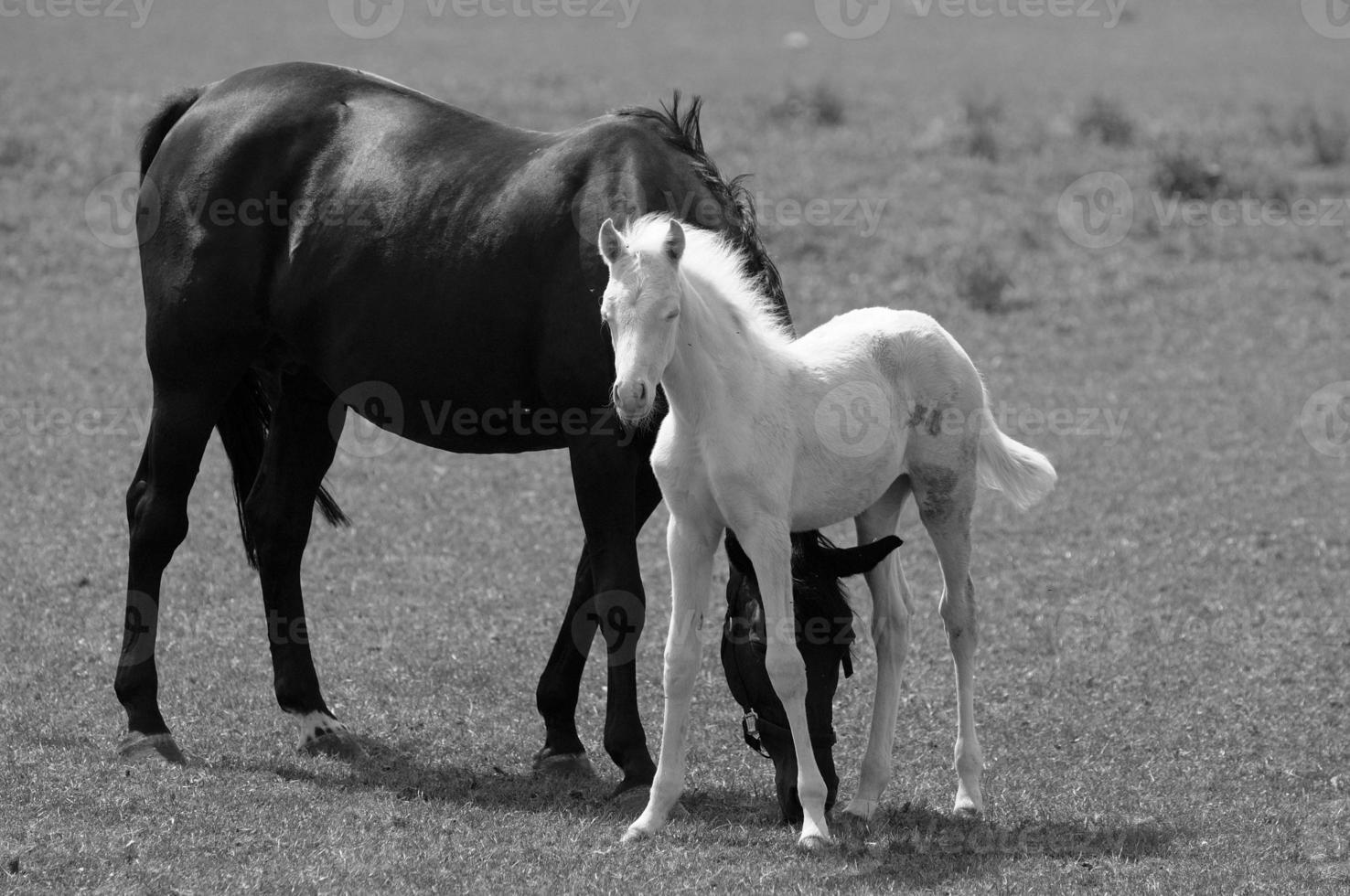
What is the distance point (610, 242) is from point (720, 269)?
0.73 metres

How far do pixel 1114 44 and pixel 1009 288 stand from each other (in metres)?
20.1

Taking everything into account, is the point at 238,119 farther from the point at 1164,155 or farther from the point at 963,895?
the point at 1164,155

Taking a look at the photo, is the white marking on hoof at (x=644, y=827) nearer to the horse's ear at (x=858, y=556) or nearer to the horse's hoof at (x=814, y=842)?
the horse's hoof at (x=814, y=842)

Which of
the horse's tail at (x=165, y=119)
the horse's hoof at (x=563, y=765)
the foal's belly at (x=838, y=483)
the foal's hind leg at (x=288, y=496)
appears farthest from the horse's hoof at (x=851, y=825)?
the horse's tail at (x=165, y=119)

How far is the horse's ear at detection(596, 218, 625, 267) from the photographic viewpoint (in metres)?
5.17

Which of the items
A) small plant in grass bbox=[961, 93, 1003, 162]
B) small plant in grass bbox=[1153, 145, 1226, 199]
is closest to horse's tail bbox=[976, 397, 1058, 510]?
small plant in grass bbox=[1153, 145, 1226, 199]

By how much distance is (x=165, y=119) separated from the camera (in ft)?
26.5

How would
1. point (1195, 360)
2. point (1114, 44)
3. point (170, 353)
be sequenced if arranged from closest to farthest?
point (170, 353), point (1195, 360), point (1114, 44)

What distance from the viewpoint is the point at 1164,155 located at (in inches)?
854

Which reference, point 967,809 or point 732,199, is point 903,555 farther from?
point 732,199

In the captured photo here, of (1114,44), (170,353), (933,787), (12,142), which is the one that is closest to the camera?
(933,787)

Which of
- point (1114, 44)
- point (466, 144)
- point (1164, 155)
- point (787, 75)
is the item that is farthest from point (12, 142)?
point (1114, 44)

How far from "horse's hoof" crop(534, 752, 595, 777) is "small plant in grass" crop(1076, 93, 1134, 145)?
18.8 metres

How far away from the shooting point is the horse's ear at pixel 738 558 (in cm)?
627
